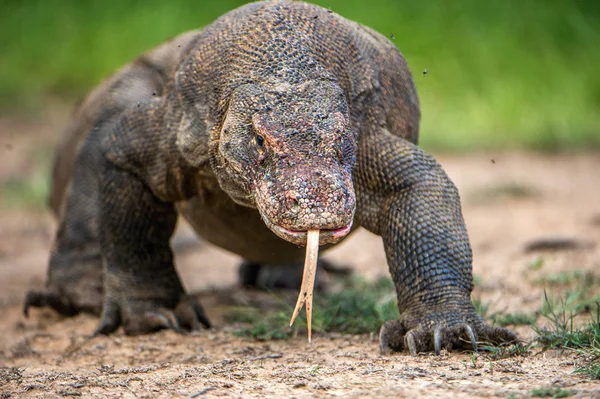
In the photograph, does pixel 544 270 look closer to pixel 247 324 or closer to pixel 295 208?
pixel 247 324

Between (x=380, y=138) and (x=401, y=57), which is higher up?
(x=401, y=57)

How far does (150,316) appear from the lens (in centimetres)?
434

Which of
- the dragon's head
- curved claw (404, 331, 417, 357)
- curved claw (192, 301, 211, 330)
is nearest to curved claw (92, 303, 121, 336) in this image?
curved claw (192, 301, 211, 330)

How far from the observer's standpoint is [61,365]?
379 centimetres

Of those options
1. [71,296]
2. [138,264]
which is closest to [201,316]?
[138,264]

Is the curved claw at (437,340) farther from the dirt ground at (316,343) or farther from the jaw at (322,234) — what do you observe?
the jaw at (322,234)

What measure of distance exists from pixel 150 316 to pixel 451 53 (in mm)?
7179

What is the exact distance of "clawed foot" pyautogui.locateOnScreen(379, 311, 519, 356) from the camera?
3.41 m

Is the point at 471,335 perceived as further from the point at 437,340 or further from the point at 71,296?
the point at 71,296

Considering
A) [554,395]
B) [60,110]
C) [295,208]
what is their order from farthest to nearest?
[60,110] < [295,208] < [554,395]

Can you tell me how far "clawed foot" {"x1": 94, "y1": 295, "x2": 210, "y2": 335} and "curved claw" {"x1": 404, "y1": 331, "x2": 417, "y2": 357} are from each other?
1275 mm

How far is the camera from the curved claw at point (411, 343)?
339 centimetres

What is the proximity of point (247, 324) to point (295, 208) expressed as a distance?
168 centimetres

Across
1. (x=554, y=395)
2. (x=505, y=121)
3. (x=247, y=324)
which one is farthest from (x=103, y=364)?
(x=505, y=121)
